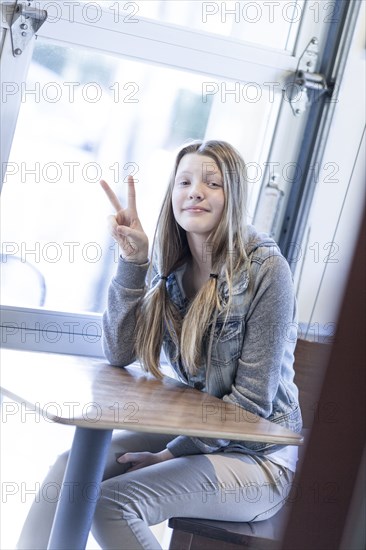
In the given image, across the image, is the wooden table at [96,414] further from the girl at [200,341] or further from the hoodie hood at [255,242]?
the hoodie hood at [255,242]

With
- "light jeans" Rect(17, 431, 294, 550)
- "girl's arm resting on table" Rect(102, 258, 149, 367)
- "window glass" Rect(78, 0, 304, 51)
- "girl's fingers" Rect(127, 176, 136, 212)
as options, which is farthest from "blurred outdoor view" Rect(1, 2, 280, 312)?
"light jeans" Rect(17, 431, 294, 550)

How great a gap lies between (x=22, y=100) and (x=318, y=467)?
2.14 m

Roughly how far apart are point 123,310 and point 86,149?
68cm

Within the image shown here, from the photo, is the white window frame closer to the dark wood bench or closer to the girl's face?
the girl's face

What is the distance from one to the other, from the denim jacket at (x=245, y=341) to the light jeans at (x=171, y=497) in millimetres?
58

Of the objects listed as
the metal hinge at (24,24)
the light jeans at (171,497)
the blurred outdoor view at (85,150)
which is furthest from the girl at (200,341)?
the metal hinge at (24,24)

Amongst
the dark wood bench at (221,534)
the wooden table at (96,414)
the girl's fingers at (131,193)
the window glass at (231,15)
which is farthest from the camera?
the window glass at (231,15)

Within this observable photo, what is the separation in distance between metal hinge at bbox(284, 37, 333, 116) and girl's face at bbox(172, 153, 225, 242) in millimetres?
694

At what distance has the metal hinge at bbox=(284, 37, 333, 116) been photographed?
8.32ft

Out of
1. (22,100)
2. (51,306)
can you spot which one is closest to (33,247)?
(51,306)

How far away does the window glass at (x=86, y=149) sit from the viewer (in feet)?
7.82

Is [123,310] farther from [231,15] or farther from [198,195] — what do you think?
[231,15]

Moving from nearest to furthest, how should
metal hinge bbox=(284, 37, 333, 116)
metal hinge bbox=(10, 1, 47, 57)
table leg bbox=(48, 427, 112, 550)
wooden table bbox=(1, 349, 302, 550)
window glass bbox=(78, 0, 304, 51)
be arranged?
wooden table bbox=(1, 349, 302, 550) < table leg bbox=(48, 427, 112, 550) < metal hinge bbox=(10, 1, 47, 57) < window glass bbox=(78, 0, 304, 51) < metal hinge bbox=(284, 37, 333, 116)

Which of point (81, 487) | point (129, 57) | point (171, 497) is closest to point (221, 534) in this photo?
point (171, 497)
